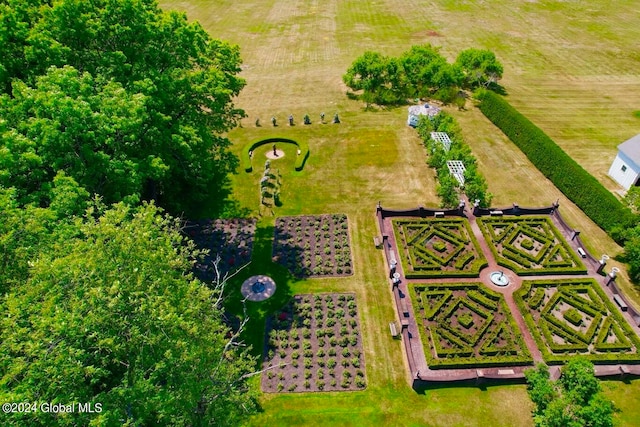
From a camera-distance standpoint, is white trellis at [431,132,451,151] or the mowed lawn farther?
white trellis at [431,132,451,151]

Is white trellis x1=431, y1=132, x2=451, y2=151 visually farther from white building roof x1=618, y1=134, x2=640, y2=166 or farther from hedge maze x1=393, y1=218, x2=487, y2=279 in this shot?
white building roof x1=618, y1=134, x2=640, y2=166

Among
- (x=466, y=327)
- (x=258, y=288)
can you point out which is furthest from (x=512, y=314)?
(x=258, y=288)

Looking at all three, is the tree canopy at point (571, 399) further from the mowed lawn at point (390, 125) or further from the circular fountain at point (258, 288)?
the circular fountain at point (258, 288)

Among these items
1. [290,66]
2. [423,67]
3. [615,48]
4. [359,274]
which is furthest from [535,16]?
[359,274]

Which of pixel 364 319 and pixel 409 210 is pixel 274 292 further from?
pixel 409 210

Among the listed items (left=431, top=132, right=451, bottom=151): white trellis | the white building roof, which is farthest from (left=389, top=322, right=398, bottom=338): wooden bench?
the white building roof

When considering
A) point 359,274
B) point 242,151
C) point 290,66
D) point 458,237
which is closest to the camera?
point 359,274
